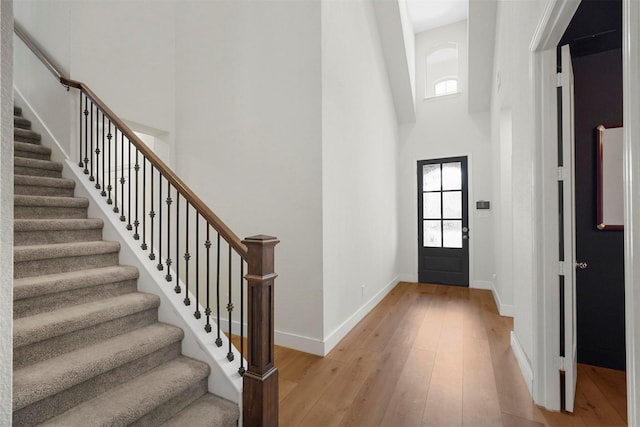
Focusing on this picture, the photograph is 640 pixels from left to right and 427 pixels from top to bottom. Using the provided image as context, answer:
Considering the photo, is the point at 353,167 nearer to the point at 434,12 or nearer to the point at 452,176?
the point at 452,176

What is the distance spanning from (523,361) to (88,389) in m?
2.86

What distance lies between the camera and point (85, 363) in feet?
5.09

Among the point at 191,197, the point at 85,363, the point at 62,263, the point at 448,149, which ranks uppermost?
the point at 448,149

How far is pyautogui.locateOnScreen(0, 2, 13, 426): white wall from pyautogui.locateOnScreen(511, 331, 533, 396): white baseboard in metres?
2.71

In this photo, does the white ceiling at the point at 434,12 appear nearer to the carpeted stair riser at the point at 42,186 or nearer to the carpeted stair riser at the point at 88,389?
the carpeted stair riser at the point at 42,186

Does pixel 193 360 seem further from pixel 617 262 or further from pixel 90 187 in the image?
pixel 617 262

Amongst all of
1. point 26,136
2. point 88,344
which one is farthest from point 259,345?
point 26,136

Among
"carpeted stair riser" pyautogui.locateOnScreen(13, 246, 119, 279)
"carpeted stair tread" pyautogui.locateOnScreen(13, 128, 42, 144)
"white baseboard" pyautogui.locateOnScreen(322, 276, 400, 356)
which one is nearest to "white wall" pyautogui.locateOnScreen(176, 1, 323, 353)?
"white baseboard" pyautogui.locateOnScreen(322, 276, 400, 356)

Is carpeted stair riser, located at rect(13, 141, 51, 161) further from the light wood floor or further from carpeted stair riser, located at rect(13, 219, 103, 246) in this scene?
the light wood floor

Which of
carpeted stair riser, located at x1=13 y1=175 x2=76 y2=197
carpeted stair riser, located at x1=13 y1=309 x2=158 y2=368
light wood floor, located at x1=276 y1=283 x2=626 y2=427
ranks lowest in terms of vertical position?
light wood floor, located at x1=276 y1=283 x2=626 y2=427

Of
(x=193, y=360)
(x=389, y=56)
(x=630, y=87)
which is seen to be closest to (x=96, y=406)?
(x=193, y=360)

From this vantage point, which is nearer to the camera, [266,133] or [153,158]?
[153,158]

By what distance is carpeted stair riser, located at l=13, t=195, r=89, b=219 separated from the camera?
231 cm

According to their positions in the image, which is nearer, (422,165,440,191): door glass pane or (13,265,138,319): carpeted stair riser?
(13,265,138,319): carpeted stair riser
